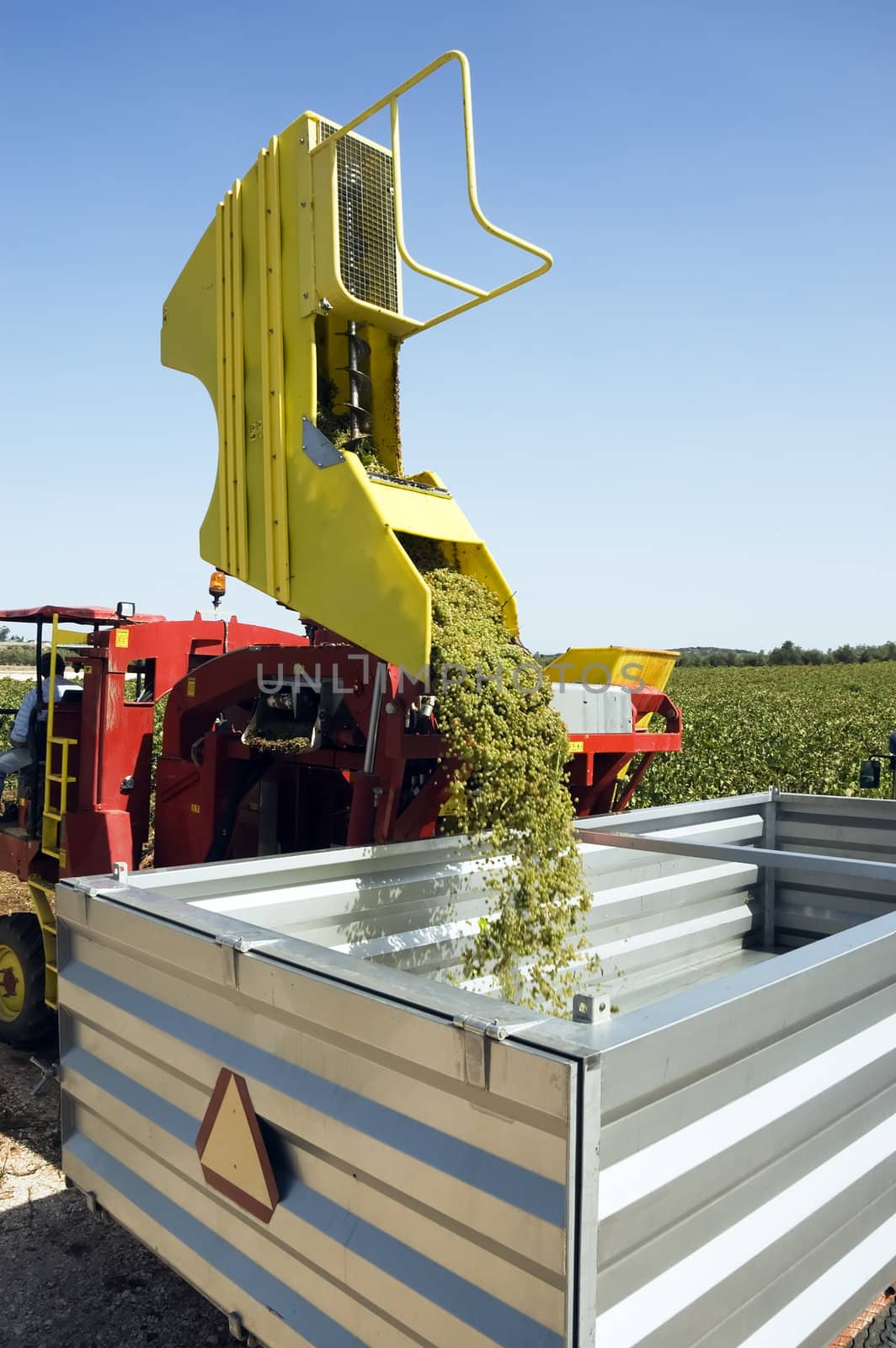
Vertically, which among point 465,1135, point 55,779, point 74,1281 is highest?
point 55,779

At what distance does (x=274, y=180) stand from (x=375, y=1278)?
12.6ft

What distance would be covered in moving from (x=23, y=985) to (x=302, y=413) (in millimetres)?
3445

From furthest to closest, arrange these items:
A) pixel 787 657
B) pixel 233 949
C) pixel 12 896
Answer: pixel 787 657, pixel 12 896, pixel 233 949

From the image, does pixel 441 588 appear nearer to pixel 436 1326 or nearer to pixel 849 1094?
pixel 849 1094

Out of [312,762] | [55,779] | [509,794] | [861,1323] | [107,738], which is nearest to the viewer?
[861,1323]

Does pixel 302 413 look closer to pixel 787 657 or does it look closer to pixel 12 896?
pixel 12 896

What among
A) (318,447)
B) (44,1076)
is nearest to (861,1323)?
(318,447)

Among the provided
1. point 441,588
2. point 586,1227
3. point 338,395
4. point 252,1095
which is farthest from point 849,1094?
point 338,395

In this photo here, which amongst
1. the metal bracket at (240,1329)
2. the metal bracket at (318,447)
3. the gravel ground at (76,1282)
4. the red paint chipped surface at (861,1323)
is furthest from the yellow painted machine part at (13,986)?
the red paint chipped surface at (861,1323)

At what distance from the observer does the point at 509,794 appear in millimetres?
3662

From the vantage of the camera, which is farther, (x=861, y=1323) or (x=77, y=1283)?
(x=77, y=1283)

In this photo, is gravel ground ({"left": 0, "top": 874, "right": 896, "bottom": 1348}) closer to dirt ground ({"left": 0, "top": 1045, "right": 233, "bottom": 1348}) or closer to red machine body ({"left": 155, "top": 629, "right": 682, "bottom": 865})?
dirt ground ({"left": 0, "top": 1045, "right": 233, "bottom": 1348})

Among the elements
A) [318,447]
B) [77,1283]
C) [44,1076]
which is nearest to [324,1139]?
[77,1283]

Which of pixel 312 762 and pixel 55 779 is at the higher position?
pixel 312 762
